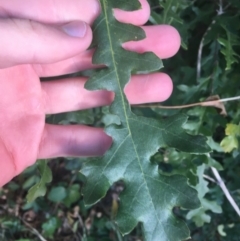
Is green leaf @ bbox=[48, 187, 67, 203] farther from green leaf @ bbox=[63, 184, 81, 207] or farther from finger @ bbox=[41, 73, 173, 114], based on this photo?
finger @ bbox=[41, 73, 173, 114]

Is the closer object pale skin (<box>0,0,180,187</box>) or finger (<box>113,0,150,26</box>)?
pale skin (<box>0,0,180,187</box>)

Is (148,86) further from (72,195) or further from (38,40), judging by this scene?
(72,195)

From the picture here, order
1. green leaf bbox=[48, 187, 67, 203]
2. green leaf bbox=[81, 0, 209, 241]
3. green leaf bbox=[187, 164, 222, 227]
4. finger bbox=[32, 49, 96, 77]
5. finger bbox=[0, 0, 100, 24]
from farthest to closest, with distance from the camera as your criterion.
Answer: green leaf bbox=[48, 187, 67, 203] < green leaf bbox=[187, 164, 222, 227] < finger bbox=[32, 49, 96, 77] < finger bbox=[0, 0, 100, 24] < green leaf bbox=[81, 0, 209, 241]

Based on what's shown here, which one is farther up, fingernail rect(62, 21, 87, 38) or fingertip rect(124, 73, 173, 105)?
fingernail rect(62, 21, 87, 38)

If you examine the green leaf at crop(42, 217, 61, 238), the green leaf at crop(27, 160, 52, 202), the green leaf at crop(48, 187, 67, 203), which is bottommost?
the green leaf at crop(42, 217, 61, 238)

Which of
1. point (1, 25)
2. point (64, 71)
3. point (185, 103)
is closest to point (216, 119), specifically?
point (185, 103)

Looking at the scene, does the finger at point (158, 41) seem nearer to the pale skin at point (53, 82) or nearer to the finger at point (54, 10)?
the pale skin at point (53, 82)

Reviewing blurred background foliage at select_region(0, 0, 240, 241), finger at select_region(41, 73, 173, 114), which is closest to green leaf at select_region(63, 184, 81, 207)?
blurred background foliage at select_region(0, 0, 240, 241)

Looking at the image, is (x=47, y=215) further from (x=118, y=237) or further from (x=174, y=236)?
(x=174, y=236)
